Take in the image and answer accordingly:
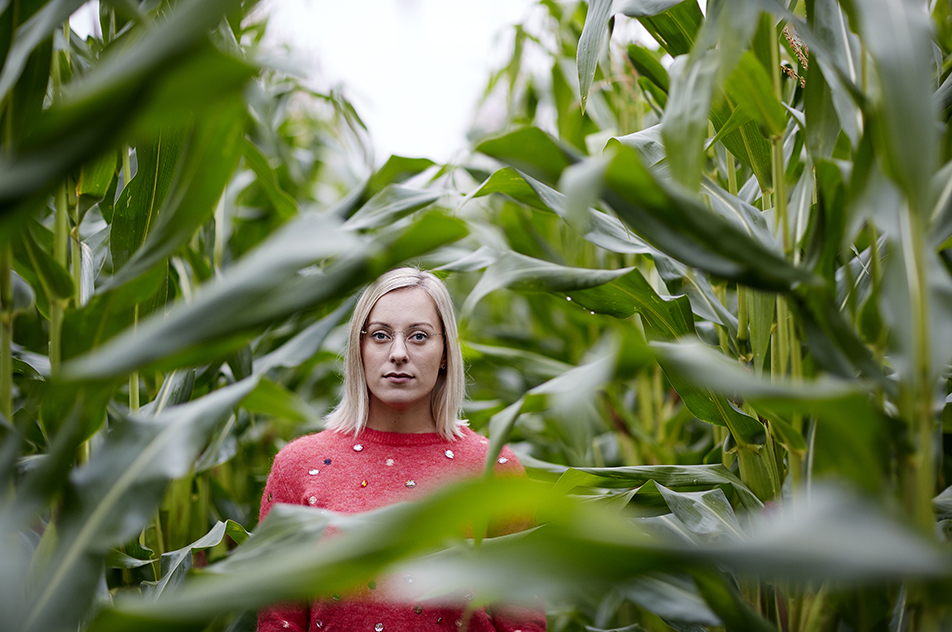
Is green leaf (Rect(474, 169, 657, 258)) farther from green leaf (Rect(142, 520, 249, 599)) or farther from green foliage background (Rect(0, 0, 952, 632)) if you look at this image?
green leaf (Rect(142, 520, 249, 599))

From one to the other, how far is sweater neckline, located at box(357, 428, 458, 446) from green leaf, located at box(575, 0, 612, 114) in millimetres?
491

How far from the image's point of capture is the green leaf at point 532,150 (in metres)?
0.46

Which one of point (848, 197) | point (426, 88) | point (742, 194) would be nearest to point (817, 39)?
point (848, 197)

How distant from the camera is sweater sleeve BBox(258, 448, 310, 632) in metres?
0.77

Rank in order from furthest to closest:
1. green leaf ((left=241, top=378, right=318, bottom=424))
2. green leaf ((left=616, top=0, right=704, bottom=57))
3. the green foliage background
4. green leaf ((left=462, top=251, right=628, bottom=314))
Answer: green leaf ((left=616, top=0, right=704, bottom=57)) → green leaf ((left=462, top=251, right=628, bottom=314)) → green leaf ((left=241, top=378, right=318, bottom=424)) → the green foliage background

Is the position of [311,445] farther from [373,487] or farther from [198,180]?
[198,180]

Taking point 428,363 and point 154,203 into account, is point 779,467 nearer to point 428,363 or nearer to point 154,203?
point 428,363

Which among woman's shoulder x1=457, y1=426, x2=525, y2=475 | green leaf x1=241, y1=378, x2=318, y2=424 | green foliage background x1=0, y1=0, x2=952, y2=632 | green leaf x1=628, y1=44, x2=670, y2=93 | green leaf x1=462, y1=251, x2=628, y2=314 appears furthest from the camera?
woman's shoulder x1=457, y1=426, x2=525, y2=475

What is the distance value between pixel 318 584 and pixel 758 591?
18.3 inches

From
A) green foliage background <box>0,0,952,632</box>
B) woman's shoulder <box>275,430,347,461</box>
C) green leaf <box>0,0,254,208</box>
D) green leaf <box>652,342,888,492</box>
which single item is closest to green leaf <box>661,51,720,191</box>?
green foliage background <box>0,0,952,632</box>

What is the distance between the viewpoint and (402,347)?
83cm

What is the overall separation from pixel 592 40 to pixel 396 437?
55 cm

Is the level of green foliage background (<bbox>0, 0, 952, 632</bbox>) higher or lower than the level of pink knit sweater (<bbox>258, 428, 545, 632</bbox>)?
higher

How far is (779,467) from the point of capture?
66cm
